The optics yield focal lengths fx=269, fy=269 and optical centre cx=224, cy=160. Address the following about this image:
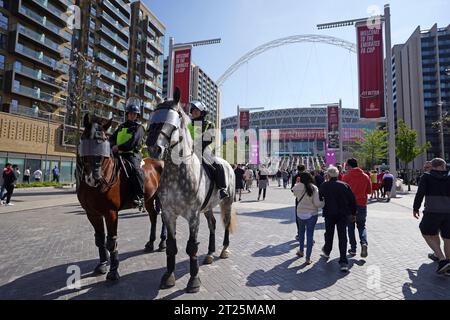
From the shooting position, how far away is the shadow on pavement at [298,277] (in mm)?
4583

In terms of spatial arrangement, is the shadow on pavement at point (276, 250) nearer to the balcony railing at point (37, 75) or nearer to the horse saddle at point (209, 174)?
the horse saddle at point (209, 174)

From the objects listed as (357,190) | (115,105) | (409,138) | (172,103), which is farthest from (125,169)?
(115,105)

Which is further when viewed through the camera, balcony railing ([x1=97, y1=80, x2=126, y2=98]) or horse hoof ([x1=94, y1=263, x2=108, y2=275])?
balcony railing ([x1=97, y1=80, x2=126, y2=98])

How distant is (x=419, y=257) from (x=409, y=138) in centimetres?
3025

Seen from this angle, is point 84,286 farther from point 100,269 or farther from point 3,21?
point 3,21

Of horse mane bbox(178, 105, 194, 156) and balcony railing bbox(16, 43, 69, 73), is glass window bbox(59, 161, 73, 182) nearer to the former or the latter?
balcony railing bbox(16, 43, 69, 73)

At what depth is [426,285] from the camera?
15.4 ft

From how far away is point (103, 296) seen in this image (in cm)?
408

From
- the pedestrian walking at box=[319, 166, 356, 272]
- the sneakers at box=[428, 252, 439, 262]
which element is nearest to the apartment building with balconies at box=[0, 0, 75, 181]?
the pedestrian walking at box=[319, 166, 356, 272]

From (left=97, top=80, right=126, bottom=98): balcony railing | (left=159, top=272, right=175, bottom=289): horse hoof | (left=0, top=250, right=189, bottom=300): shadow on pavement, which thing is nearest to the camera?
(left=0, top=250, right=189, bottom=300): shadow on pavement

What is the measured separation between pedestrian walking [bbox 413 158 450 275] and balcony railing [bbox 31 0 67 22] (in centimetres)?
5384

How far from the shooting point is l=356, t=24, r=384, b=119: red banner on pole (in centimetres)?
1861

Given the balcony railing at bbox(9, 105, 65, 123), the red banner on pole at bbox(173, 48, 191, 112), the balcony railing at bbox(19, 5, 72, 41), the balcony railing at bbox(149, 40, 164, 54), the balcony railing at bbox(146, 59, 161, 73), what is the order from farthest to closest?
the balcony railing at bbox(149, 40, 164, 54) < the balcony railing at bbox(146, 59, 161, 73) < the balcony railing at bbox(19, 5, 72, 41) < the balcony railing at bbox(9, 105, 65, 123) < the red banner on pole at bbox(173, 48, 191, 112)
